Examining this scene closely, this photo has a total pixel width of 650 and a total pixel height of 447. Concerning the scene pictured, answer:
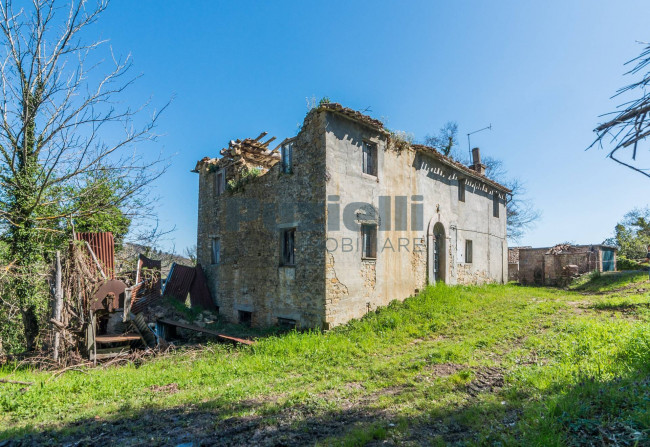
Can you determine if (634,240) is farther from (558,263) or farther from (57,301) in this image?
(57,301)

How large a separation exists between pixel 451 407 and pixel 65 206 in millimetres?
10326

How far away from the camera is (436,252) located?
13711mm

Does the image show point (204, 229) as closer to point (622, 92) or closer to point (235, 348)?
point (235, 348)

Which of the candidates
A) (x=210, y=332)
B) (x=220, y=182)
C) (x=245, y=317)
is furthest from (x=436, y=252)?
(x=220, y=182)

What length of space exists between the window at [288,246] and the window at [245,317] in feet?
9.20

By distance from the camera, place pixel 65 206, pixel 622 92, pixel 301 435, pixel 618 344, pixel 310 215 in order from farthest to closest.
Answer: pixel 310 215 < pixel 65 206 < pixel 618 344 < pixel 301 435 < pixel 622 92

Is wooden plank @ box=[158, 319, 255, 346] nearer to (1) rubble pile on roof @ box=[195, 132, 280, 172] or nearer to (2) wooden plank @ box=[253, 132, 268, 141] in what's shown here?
(1) rubble pile on roof @ box=[195, 132, 280, 172]

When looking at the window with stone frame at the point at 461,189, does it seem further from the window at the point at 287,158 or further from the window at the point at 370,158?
the window at the point at 287,158

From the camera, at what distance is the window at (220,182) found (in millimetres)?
13984

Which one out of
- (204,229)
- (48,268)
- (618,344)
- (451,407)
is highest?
(204,229)

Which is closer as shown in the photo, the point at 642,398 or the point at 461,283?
the point at 642,398

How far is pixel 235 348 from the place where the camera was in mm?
9289

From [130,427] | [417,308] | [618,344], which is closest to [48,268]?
[130,427]

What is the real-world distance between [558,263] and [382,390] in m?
16.8
